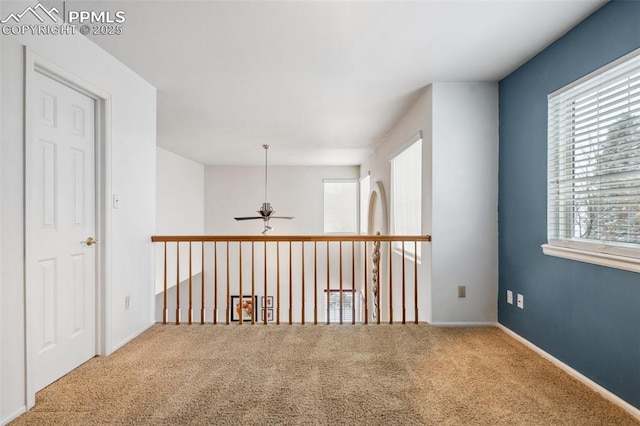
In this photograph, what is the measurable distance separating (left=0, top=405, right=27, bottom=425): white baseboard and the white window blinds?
340 centimetres

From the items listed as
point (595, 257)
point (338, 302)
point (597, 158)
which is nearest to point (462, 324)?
point (595, 257)

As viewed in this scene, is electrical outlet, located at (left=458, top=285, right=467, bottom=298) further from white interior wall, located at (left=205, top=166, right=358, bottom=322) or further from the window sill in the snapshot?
white interior wall, located at (left=205, top=166, right=358, bottom=322)

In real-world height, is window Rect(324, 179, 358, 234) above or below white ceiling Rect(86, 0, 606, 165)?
below

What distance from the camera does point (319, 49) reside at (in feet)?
8.94

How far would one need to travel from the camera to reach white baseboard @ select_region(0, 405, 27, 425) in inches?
73.6

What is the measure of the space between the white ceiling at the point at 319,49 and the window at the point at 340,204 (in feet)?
14.5

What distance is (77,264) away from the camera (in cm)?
258

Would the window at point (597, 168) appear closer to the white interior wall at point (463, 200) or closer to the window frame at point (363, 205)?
the white interior wall at point (463, 200)

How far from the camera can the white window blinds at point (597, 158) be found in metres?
2.05

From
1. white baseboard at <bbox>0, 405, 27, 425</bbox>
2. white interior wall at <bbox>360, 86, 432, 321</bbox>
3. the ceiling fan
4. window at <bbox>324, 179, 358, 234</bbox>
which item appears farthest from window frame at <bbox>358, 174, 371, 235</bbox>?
white baseboard at <bbox>0, 405, 27, 425</bbox>

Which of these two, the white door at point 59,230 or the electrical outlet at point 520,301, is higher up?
the white door at point 59,230

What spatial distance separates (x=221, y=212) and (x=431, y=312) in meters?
6.42

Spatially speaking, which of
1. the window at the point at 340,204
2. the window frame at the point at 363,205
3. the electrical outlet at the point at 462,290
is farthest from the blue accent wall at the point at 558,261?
the window at the point at 340,204

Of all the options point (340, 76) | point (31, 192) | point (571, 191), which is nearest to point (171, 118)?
point (340, 76)
